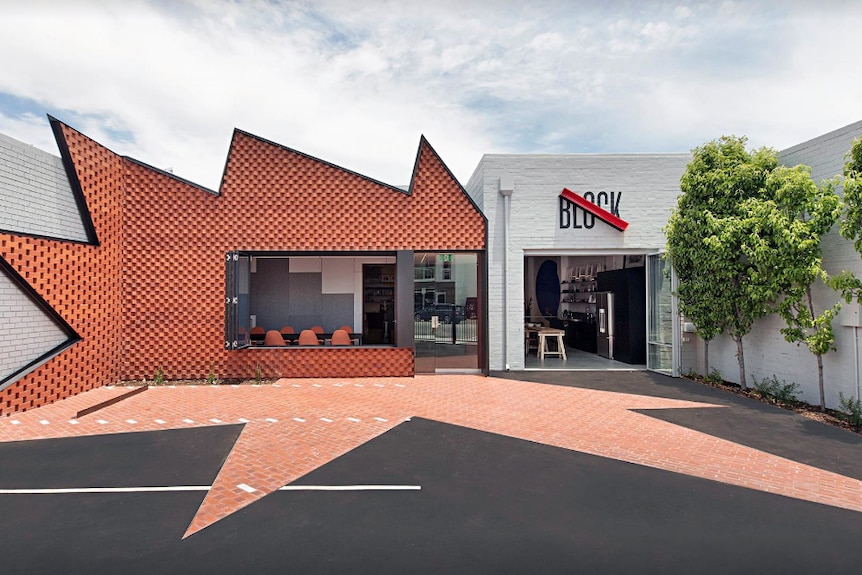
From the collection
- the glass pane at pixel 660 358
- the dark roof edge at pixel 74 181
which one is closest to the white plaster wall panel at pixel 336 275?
the dark roof edge at pixel 74 181

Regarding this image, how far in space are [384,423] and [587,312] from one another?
9.98 meters

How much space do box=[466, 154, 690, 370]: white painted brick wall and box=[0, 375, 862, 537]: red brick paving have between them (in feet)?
10.4

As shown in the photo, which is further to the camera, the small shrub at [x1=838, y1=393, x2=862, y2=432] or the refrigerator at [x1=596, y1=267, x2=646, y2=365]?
the refrigerator at [x1=596, y1=267, x2=646, y2=365]

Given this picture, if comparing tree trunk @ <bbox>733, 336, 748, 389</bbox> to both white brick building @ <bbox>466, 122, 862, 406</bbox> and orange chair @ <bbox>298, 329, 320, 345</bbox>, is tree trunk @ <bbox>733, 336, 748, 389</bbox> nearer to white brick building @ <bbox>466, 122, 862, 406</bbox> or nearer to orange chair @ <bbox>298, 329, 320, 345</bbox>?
white brick building @ <bbox>466, 122, 862, 406</bbox>

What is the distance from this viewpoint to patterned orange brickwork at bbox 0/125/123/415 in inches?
305

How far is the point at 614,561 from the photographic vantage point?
3467 mm

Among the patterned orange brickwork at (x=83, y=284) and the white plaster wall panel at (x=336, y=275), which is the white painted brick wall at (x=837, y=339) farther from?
the patterned orange brickwork at (x=83, y=284)

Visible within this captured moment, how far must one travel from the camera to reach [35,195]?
8.03m

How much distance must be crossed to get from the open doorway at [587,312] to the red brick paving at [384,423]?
382cm

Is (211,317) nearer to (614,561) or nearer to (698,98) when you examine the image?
(614,561)

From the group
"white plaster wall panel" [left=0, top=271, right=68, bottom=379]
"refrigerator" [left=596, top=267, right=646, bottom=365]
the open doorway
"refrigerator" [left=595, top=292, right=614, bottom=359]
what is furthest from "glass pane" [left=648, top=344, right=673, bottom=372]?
"white plaster wall panel" [left=0, top=271, right=68, bottom=379]

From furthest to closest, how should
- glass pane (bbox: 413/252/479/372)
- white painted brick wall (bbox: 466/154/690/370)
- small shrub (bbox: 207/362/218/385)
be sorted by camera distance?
white painted brick wall (bbox: 466/154/690/370) < glass pane (bbox: 413/252/479/372) < small shrub (bbox: 207/362/218/385)

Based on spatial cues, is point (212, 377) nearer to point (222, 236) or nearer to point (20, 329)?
point (222, 236)

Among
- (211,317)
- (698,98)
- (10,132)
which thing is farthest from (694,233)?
(10,132)
